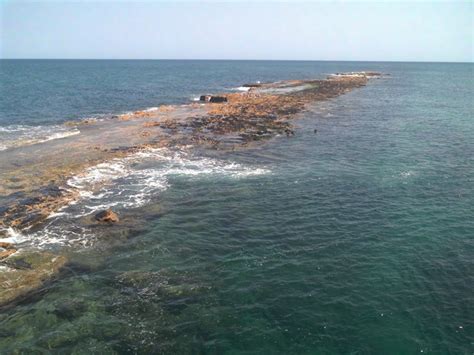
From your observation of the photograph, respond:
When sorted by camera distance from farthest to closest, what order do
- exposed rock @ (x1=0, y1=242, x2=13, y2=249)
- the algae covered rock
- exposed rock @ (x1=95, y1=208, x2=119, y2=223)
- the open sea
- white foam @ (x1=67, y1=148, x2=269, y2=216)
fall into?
white foam @ (x1=67, y1=148, x2=269, y2=216), exposed rock @ (x1=95, y1=208, x2=119, y2=223), exposed rock @ (x1=0, y1=242, x2=13, y2=249), the algae covered rock, the open sea

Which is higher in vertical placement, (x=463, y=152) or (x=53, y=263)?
(x=463, y=152)

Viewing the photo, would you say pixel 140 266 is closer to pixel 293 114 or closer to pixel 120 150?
pixel 120 150

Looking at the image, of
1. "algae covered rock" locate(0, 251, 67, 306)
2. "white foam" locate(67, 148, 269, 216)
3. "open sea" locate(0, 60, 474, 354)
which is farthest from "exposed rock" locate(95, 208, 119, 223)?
"algae covered rock" locate(0, 251, 67, 306)

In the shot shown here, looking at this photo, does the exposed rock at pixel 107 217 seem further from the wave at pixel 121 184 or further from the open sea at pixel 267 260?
the open sea at pixel 267 260

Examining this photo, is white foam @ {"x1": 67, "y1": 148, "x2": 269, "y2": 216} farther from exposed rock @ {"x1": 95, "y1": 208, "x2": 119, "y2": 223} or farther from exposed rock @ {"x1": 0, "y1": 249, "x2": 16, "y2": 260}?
exposed rock @ {"x1": 0, "y1": 249, "x2": 16, "y2": 260}

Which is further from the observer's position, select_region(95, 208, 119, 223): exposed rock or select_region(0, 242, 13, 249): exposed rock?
select_region(95, 208, 119, 223): exposed rock

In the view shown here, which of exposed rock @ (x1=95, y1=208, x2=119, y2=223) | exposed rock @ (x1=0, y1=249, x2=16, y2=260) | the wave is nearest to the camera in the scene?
exposed rock @ (x1=0, y1=249, x2=16, y2=260)

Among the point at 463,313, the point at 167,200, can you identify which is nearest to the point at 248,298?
the point at 463,313

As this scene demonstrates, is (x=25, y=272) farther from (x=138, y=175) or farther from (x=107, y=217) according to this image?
(x=138, y=175)

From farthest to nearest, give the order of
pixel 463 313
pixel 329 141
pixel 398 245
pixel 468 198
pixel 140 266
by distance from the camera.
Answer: pixel 329 141 < pixel 468 198 < pixel 398 245 < pixel 140 266 < pixel 463 313

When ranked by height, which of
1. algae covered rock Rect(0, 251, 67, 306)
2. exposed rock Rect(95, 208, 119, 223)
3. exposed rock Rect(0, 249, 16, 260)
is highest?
exposed rock Rect(95, 208, 119, 223)
